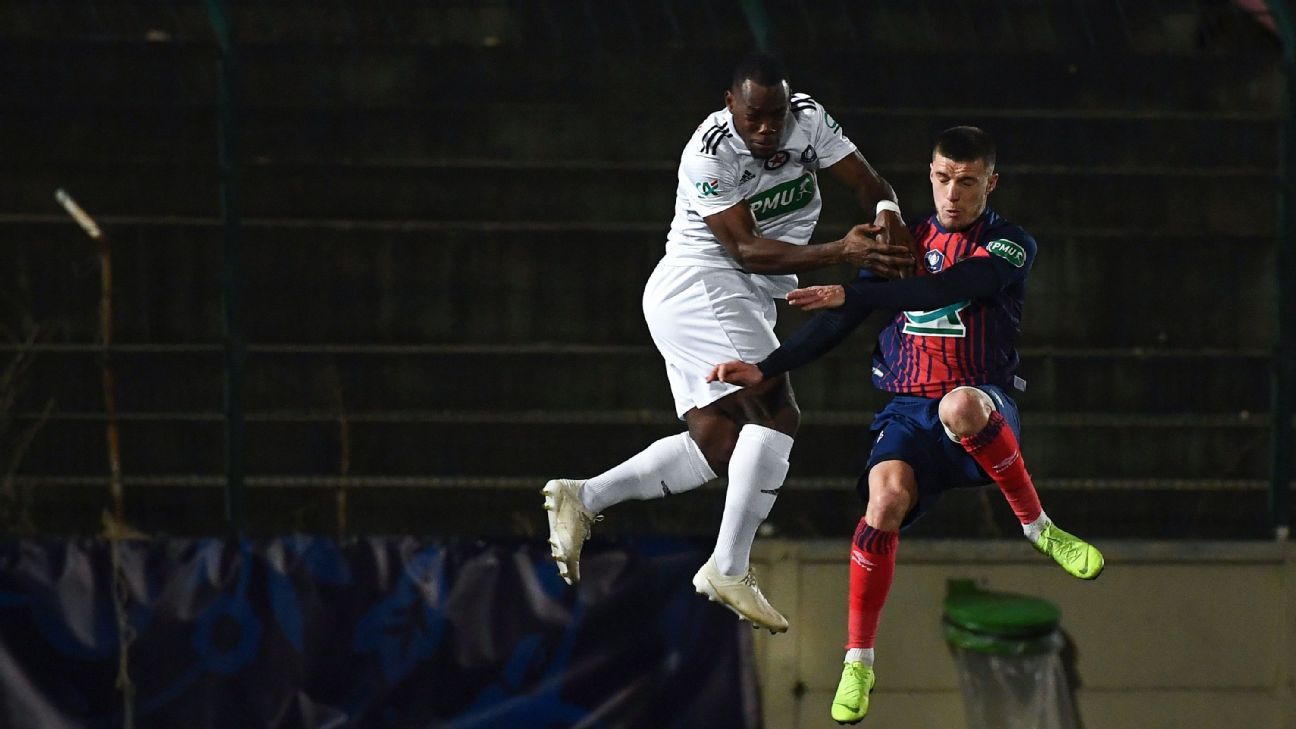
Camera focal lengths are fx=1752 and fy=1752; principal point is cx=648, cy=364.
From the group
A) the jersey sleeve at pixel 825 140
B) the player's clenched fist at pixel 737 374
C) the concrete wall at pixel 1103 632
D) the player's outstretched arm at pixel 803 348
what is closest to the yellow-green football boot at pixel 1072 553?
the player's outstretched arm at pixel 803 348

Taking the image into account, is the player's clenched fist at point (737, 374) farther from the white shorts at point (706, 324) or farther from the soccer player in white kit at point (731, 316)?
the white shorts at point (706, 324)

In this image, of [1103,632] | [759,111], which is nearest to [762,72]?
[759,111]

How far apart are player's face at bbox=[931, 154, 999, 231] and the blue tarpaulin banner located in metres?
4.97

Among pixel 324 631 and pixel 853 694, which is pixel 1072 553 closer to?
pixel 853 694

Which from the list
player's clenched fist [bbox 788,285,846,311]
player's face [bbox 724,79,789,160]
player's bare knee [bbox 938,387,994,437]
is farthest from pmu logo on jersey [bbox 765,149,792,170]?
player's bare knee [bbox 938,387,994,437]

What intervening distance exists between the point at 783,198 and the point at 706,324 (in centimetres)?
47

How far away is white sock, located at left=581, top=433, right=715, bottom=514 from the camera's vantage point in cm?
564

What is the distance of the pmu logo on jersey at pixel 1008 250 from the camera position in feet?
16.5

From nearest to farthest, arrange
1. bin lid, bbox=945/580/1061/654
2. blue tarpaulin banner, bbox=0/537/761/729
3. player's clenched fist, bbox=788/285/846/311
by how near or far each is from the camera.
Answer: player's clenched fist, bbox=788/285/846/311 < bin lid, bbox=945/580/1061/654 < blue tarpaulin banner, bbox=0/537/761/729

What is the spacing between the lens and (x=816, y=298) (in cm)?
456

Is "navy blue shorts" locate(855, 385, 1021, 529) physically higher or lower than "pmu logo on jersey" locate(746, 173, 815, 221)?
lower

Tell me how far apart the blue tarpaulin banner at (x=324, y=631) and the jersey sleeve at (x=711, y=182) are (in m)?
4.69

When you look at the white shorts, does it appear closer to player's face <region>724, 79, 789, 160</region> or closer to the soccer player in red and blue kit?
the soccer player in red and blue kit

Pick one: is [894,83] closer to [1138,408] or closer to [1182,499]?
[1138,408]
